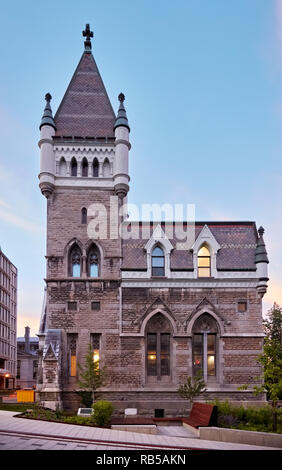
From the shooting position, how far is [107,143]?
3198 cm

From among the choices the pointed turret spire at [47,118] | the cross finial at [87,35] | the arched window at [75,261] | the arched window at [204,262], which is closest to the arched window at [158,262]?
the arched window at [204,262]

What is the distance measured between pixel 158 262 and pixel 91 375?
337 inches

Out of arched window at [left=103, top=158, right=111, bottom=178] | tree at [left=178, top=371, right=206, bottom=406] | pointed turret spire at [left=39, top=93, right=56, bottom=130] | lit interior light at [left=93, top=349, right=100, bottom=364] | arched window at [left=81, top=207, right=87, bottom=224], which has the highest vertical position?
pointed turret spire at [left=39, top=93, right=56, bottom=130]

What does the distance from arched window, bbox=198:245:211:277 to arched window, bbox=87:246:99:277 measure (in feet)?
22.3

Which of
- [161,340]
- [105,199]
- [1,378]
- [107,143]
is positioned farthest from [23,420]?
[1,378]

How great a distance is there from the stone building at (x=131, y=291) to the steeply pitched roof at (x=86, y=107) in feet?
0.72

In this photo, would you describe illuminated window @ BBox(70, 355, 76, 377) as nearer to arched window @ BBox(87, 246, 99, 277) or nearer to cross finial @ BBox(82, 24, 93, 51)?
arched window @ BBox(87, 246, 99, 277)

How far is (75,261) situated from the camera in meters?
30.6

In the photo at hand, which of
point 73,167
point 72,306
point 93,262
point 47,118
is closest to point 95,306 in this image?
point 72,306

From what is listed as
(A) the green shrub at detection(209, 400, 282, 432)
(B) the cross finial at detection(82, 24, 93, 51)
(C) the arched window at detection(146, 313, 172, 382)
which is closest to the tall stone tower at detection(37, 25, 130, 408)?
(C) the arched window at detection(146, 313, 172, 382)

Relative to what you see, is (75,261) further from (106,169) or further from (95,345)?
(106,169)

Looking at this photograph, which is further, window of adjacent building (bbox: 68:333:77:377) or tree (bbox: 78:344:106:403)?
window of adjacent building (bbox: 68:333:77:377)

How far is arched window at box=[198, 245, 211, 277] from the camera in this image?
1212 inches

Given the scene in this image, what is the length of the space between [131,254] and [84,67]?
596 inches
